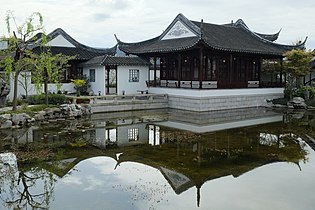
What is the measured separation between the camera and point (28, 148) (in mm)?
11633

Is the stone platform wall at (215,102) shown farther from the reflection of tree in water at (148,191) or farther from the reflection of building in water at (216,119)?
the reflection of tree in water at (148,191)

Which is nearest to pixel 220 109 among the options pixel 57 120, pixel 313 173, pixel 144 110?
pixel 144 110

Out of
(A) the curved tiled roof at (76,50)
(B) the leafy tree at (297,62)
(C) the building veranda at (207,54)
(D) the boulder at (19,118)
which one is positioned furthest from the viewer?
(A) the curved tiled roof at (76,50)

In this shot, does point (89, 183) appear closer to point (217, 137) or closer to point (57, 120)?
point (217, 137)

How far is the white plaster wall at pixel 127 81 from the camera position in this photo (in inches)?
1030

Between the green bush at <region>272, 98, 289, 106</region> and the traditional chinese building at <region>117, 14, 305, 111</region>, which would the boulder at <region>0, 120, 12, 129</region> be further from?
the green bush at <region>272, 98, 289, 106</region>

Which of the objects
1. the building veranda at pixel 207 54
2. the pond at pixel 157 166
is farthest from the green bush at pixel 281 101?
the pond at pixel 157 166

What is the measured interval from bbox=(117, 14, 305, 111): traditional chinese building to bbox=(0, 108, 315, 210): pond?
21.9 feet

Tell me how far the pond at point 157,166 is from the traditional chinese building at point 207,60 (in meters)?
6.69

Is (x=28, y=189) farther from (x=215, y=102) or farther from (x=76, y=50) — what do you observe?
(x=76, y=50)

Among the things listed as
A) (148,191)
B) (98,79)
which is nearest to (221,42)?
(98,79)

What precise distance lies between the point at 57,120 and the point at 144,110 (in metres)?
6.36

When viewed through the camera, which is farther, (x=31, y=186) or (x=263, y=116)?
(x=263, y=116)

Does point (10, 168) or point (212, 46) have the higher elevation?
point (212, 46)
